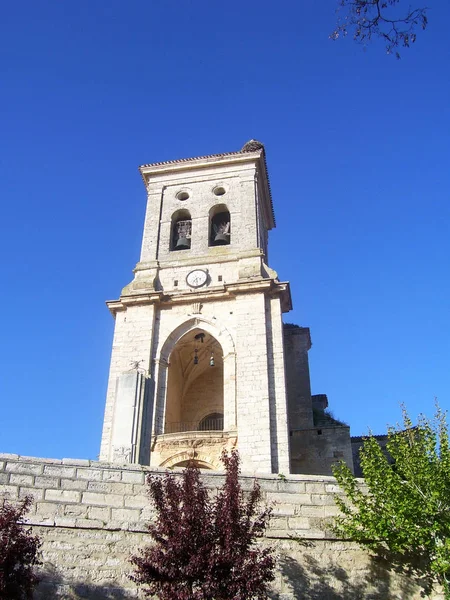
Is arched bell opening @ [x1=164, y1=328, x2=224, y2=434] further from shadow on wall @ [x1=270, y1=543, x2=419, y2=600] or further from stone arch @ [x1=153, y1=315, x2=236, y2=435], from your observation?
shadow on wall @ [x1=270, y1=543, x2=419, y2=600]

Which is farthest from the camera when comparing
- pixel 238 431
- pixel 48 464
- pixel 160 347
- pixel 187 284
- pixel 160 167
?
pixel 160 167

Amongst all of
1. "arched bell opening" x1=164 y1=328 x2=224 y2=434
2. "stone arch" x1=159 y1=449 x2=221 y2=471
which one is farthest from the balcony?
"stone arch" x1=159 y1=449 x2=221 y2=471

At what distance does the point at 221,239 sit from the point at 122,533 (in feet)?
50.3

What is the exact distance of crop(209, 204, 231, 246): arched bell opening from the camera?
22.1m

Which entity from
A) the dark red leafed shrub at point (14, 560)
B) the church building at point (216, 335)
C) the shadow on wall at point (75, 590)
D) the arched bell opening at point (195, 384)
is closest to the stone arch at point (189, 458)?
the church building at point (216, 335)

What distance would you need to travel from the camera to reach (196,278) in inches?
811

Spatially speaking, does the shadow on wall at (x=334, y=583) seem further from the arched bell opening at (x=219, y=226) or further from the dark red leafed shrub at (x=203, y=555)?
the arched bell opening at (x=219, y=226)

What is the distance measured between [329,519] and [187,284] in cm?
1337

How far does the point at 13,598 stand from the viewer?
6.03m

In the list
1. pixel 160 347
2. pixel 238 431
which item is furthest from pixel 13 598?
pixel 160 347

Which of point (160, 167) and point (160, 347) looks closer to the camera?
point (160, 347)

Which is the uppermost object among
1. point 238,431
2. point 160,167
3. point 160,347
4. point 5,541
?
point 160,167

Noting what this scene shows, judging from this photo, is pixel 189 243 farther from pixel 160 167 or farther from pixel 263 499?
pixel 263 499

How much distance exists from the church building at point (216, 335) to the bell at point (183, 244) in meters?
0.05
